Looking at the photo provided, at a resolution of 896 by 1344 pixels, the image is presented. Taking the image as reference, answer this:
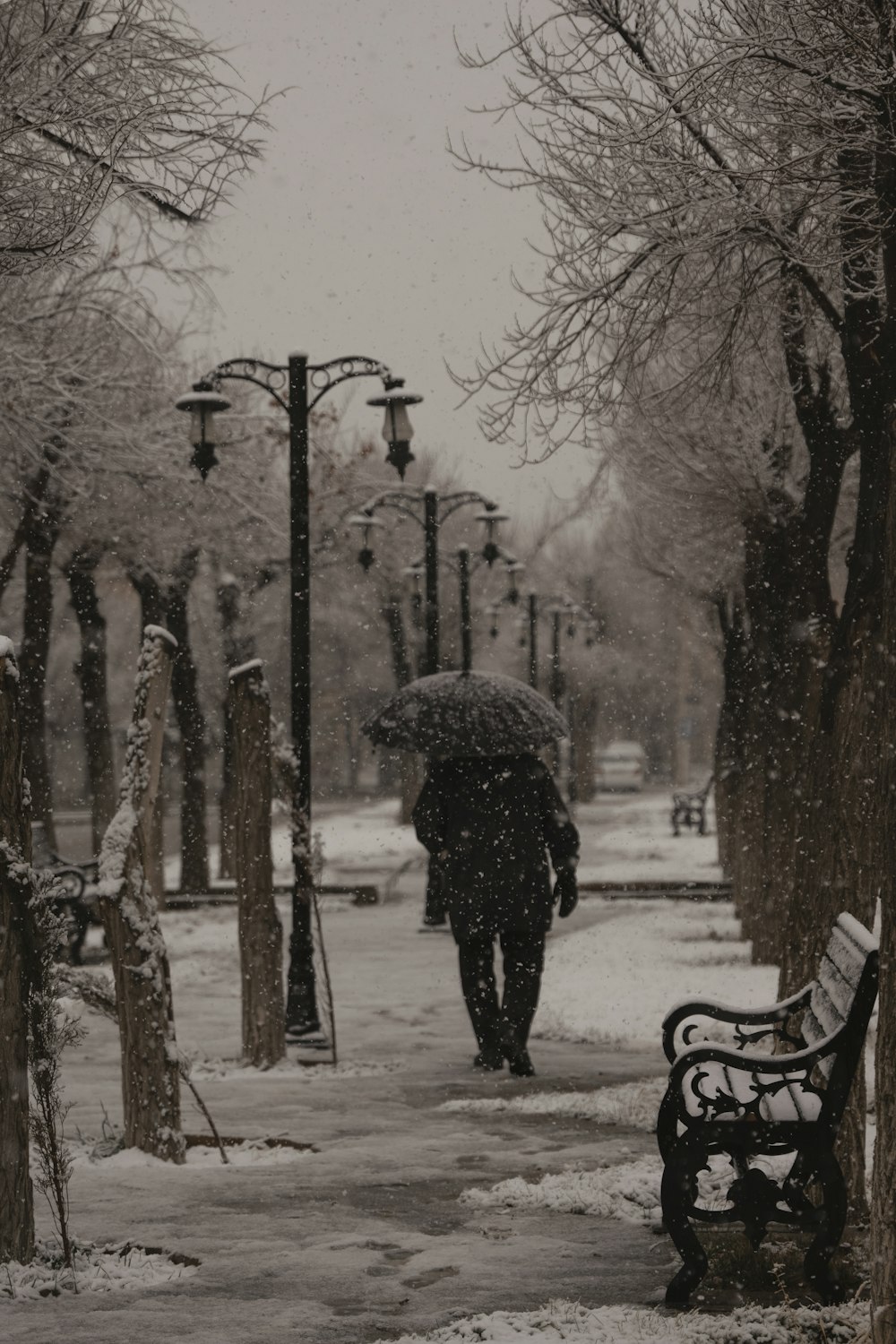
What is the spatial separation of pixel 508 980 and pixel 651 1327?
4.36 m

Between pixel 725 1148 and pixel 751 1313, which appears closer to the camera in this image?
pixel 751 1313

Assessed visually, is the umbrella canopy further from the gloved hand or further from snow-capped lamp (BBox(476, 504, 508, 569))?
snow-capped lamp (BBox(476, 504, 508, 569))

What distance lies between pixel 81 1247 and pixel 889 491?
356cm

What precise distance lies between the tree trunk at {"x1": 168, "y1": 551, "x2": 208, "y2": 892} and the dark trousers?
552 inches

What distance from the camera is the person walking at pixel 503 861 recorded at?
8.85 metres

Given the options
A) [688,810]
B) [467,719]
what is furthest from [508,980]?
[688,810]

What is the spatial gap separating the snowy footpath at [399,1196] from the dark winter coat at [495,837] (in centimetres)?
95

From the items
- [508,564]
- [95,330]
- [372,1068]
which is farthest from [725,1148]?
[508,564]

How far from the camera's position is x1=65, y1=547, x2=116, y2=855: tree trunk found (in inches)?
857

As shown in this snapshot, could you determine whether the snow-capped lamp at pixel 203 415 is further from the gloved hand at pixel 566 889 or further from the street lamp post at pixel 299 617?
the gloved hand at pixel 566 889

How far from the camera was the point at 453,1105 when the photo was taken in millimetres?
8398

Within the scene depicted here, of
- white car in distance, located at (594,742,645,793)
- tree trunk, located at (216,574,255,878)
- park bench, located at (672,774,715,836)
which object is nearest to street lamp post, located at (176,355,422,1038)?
tree trunk, located at (216,574,255,878)

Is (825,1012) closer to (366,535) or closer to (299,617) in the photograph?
(299,617)

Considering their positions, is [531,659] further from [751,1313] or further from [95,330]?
[751,1313]
